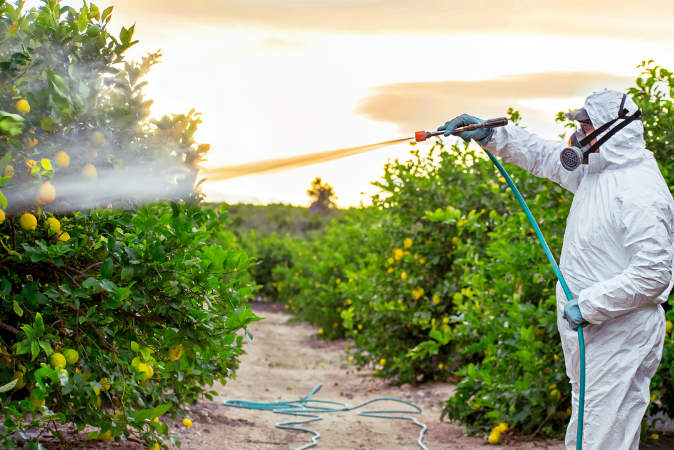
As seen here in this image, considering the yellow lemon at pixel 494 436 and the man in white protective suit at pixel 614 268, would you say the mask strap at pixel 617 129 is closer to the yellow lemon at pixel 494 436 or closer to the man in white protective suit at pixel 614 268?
the man in white protective suit at pixel 614 268

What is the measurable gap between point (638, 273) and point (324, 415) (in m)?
4.08

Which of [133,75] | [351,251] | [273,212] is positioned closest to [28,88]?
[133,75]

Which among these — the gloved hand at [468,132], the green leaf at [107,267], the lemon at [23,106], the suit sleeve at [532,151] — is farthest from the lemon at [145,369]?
the suit sleeve at [532,151]

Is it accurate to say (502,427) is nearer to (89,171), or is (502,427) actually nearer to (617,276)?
(617,276)

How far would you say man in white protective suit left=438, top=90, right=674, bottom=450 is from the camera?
301 centimetres

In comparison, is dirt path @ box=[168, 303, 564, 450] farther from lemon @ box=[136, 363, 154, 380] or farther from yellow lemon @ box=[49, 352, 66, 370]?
yellow lemon @ box=[49, 352, 66, 370]

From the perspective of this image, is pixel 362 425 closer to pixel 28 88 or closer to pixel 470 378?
pixel 470 378

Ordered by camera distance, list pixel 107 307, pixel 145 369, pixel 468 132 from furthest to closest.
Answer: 1. pixel 468 132
2. pixel 145 369
3. pixel 107 307

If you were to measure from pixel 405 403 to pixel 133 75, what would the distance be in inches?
201

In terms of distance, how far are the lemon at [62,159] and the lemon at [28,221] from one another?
222mm

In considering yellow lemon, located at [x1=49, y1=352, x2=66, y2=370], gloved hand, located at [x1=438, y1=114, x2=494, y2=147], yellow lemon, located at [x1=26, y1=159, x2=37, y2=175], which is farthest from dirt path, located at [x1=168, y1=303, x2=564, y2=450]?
yellow lemon, located at [x1=26, y1=159, x2=37, y2=175]

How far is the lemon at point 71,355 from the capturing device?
2.66 m

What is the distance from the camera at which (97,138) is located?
2627 mm

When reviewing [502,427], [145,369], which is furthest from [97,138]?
[502,427]
